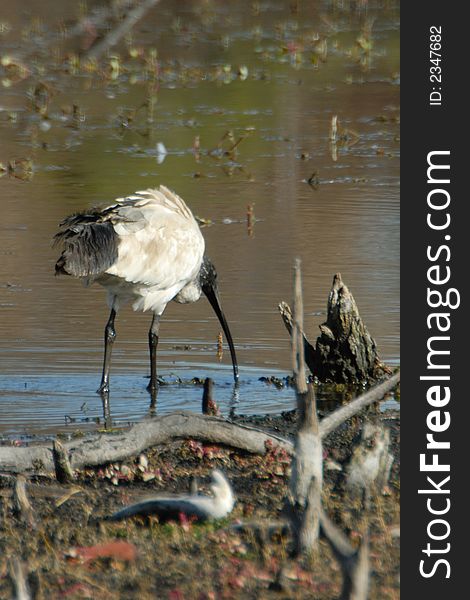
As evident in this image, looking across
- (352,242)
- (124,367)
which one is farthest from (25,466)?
(352,242)

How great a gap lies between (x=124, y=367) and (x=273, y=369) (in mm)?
1059

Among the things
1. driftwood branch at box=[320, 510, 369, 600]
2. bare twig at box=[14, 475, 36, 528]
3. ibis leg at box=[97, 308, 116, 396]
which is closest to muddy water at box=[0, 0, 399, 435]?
ibis leg at box=[97, 308, 116, 396]

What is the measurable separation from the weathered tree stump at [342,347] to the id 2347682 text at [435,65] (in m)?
2.60

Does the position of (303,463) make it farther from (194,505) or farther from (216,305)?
(216,305)

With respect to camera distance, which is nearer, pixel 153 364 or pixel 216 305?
pixel 153 364

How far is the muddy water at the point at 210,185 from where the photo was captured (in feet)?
30.3

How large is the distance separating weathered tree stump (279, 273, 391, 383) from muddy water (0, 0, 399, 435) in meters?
0.40

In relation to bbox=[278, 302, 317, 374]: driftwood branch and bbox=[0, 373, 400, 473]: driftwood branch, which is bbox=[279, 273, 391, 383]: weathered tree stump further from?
bbox=[0, 373, 400, 473]: driftwood branch

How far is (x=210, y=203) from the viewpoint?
1450 cm

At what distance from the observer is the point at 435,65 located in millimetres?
6242

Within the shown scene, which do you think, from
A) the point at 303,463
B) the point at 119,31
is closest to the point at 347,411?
the point at 303,463

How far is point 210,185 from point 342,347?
6.82 m

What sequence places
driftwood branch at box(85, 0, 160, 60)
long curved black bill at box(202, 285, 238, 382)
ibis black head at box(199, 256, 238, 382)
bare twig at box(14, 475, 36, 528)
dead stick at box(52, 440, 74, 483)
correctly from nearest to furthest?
driftwood branch at box(85, 0, 160, 60)
bare twig at box(14, 475, 36, 528)
dead stick at box(52, 440, 74, 483)
long curved black bill at box(202, 285, 238, 382)
ibis black head at box(199, 256, 238, 382)

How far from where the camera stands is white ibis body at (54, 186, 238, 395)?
8492mm
